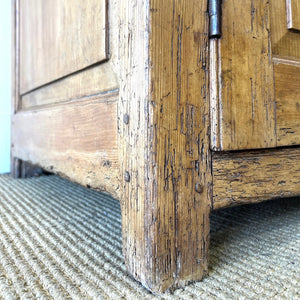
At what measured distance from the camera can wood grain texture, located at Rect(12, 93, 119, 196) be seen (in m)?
0.47

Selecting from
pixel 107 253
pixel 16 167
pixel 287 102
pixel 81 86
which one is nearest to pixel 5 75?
pixel 16 167

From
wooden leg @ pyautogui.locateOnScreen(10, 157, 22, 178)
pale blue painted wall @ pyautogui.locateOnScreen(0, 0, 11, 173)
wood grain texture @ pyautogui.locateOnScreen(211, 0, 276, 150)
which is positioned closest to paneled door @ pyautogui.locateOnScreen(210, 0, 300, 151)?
wood grain texture @ pyautogui.locateOnScreen(211, 0, 276, 150)

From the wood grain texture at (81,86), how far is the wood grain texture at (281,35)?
0.25 m

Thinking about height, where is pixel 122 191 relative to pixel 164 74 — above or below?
below

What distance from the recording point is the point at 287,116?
0.46m

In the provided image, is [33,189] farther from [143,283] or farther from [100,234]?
[143,283]

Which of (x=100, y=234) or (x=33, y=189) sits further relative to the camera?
(x=33, y=189)

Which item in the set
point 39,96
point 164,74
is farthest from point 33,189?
point 164,74

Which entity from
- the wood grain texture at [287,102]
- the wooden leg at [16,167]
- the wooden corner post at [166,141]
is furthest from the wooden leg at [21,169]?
the wood grain texture at [287,102]

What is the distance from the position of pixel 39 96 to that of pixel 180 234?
67cm

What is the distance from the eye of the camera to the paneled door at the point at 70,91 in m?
0.49

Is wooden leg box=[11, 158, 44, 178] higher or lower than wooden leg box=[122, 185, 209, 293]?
higher

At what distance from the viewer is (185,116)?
0.38 metres

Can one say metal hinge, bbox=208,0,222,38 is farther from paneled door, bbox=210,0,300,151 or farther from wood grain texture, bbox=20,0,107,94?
wood grain texture, bbox=20,0,107,94
